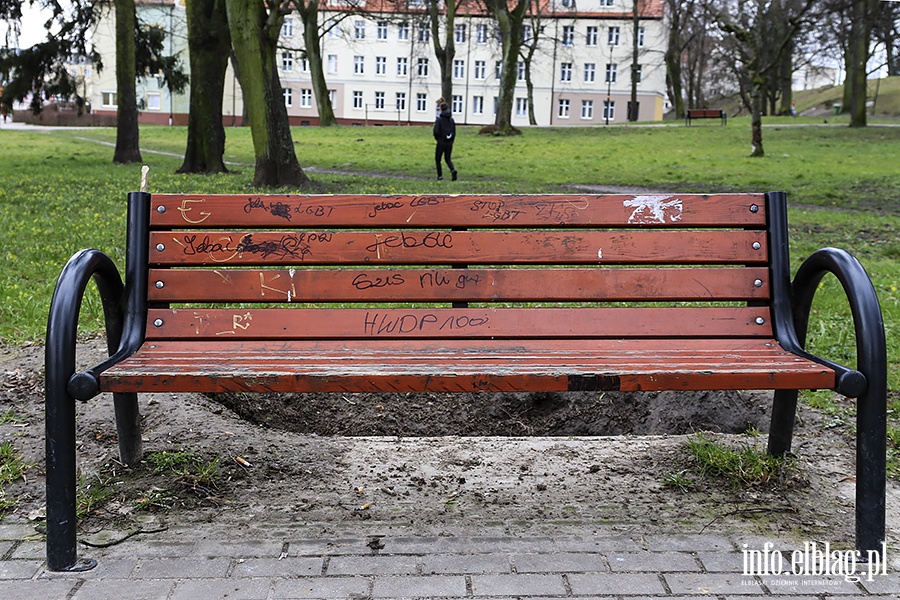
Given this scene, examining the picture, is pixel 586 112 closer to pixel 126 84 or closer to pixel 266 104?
pixel 126 84

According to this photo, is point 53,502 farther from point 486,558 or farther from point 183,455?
point 486,558

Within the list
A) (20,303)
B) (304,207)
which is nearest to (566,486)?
(304,207)

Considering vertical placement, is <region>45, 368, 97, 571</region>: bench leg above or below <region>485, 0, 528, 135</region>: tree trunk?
below

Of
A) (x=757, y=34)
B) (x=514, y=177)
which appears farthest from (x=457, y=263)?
(x=757, y=34)

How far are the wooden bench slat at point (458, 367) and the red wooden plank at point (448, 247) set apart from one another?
337 mm

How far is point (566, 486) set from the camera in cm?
342

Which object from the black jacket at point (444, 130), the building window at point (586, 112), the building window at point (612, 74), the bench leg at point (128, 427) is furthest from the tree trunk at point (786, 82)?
the bench leg at point (128, 427)

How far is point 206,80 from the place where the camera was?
17938 millimetres

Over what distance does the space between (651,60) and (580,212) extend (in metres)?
67.9

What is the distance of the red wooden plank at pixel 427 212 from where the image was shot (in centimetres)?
354

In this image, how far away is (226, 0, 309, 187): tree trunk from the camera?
13930mm

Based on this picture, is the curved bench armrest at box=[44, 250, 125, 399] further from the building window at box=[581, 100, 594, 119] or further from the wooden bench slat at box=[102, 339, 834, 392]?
the building window at box=[581, 100, 594, 119]

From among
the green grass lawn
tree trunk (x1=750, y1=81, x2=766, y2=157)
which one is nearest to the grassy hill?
the green grass lawn

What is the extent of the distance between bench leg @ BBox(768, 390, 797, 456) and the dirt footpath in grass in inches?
5.0
